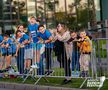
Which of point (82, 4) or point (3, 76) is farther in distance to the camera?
point (82, 4)

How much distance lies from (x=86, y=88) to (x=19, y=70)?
3.81 metres

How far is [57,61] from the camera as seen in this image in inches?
545

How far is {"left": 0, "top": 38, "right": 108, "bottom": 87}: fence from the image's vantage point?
1285cm

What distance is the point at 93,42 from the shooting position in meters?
12.9

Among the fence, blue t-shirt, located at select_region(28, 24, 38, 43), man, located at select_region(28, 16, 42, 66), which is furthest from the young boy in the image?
blue t-shirt, located at select_region(28, 24, 38, 43)

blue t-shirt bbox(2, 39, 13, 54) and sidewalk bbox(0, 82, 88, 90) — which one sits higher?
blue t-shirt bbox(2, 39, 13, 54)

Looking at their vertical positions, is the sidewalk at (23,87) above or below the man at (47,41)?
below

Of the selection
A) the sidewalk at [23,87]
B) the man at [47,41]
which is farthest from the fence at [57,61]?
the sidewalk at [23,87]

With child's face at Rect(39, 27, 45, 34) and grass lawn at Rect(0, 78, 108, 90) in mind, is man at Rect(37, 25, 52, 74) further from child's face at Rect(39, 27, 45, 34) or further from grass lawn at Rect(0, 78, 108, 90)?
grass lawn at Rect(0, 78, 108, 90)

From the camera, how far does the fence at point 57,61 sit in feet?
42.2

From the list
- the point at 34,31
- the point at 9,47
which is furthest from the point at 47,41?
the point at 9,47

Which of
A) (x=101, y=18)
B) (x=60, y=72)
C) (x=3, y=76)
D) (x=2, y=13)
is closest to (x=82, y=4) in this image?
(x=101, y=18)

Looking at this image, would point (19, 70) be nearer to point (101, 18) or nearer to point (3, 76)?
point (3, 76)

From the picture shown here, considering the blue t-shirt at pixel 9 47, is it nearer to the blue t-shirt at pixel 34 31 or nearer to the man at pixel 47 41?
the blue t-shirt at pixel 34 31
